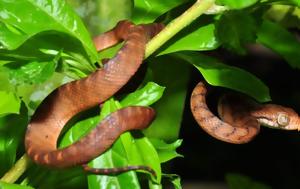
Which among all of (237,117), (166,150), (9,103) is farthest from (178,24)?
(237,117)

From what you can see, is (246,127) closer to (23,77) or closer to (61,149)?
(61,149)

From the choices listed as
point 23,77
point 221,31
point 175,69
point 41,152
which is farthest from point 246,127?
point 23,77

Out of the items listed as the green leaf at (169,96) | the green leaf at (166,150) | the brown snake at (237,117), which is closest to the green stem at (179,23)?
the green leaf at (166,150)

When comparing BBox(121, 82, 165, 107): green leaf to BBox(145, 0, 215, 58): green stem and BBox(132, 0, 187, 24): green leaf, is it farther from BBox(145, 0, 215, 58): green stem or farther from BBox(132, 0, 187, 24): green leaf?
BBox(132, 0, 187, 24): green leaf

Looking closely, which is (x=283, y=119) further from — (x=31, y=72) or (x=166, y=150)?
(x=31, y=72)

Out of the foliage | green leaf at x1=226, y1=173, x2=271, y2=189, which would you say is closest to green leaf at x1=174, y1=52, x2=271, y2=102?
the foliage

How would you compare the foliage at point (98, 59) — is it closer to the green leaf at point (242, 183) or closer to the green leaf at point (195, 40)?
the green leaf at point (195, 40)
